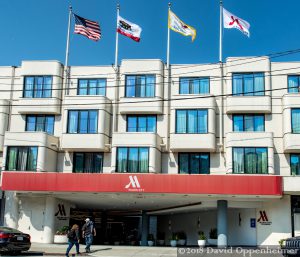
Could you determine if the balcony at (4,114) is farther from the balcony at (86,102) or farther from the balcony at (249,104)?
the balcony at (249,104)

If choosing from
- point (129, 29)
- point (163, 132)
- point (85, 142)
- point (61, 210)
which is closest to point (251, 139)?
point (163, 132)

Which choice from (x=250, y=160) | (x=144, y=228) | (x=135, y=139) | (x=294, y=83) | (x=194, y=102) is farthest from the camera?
(x=144, y=228)

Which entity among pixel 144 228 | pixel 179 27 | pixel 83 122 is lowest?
pixel 144 228

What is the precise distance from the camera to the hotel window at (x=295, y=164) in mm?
35844

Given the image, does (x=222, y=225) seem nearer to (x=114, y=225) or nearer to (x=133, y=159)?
(x=133, y=159)

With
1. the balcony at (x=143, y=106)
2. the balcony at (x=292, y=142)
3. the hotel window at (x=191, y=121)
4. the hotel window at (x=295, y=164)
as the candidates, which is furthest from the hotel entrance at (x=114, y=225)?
the balcony at (x=292, y=142)

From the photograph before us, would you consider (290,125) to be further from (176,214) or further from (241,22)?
(176,214)

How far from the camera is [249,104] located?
36500 millimetres

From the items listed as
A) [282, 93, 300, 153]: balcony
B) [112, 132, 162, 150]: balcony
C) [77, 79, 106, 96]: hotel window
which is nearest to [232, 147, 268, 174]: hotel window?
[282, 93, 300, 153]: balcony

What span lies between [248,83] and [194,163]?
753 centimetres

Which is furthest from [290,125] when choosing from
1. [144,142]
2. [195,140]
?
[144,142]

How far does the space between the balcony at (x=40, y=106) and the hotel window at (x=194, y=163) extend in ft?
36.1

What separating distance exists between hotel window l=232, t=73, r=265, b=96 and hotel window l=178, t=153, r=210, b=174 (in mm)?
5667

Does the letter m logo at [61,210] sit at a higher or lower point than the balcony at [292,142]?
lower
